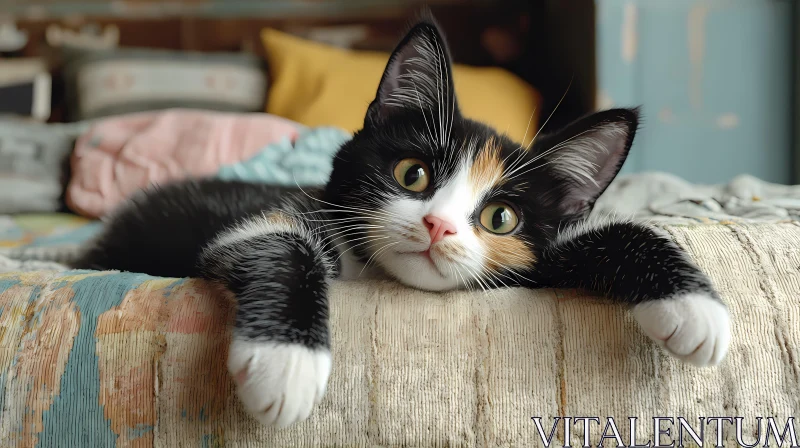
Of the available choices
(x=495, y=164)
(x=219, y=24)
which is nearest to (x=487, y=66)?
(x=219, y=24)

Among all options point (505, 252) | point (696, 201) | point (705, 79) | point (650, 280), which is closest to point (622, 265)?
point (650, 280)

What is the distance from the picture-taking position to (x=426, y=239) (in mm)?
751

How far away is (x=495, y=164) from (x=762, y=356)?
0.43m

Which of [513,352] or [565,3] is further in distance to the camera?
[565,3]

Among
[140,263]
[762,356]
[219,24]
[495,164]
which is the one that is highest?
[219,24]

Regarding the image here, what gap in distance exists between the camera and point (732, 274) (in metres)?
0.70

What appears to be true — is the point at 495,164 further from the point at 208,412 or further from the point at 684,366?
the point at 208,412

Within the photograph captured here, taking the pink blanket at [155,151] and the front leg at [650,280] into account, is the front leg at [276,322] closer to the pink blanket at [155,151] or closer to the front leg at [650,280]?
the front leg at [650,280]

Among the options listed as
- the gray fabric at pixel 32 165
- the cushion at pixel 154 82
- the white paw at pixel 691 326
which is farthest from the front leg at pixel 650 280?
the cushion at pixel 154 82

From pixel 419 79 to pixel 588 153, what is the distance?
0.30m

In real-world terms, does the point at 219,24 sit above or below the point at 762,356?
above

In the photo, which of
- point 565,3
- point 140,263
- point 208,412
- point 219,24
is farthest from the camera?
point 219,24

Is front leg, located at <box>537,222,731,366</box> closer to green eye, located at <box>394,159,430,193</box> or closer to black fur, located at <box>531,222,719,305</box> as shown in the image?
black fur, located at <box>531,222,719,305</box>

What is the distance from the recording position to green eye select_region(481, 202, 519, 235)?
0.83 m
